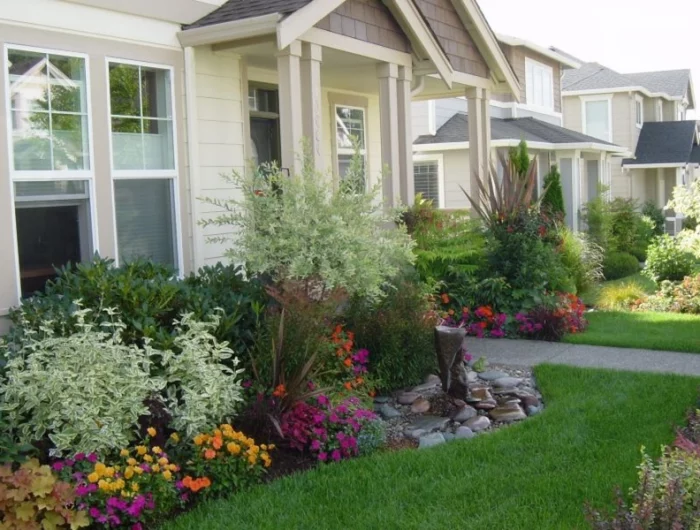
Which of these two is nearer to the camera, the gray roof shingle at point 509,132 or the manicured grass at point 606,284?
the manicured grass at point 606,284

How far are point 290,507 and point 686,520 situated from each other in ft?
7.42

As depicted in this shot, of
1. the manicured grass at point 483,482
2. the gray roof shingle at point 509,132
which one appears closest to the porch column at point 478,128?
the gray roof shingle at point 509,132

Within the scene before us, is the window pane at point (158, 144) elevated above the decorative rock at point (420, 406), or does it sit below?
above

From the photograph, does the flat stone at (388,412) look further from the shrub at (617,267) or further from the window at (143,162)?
the shrub at (617,267)

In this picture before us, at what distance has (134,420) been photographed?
5453 millimetres

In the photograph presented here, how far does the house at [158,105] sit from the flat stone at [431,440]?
285 centimetres

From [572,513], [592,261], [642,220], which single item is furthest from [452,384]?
[642,220]

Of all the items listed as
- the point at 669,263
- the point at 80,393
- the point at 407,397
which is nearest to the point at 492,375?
the point at 407,397

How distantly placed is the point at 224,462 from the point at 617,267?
14.3m

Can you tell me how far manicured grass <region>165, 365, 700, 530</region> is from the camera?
194 inches

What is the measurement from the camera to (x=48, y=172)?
7539 mm

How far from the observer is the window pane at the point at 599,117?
32656mm

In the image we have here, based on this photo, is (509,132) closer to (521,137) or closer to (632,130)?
(521,137)

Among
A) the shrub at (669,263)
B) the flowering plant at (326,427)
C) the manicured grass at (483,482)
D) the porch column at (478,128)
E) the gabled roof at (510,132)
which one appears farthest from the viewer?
the gabled roof at (510,132)
